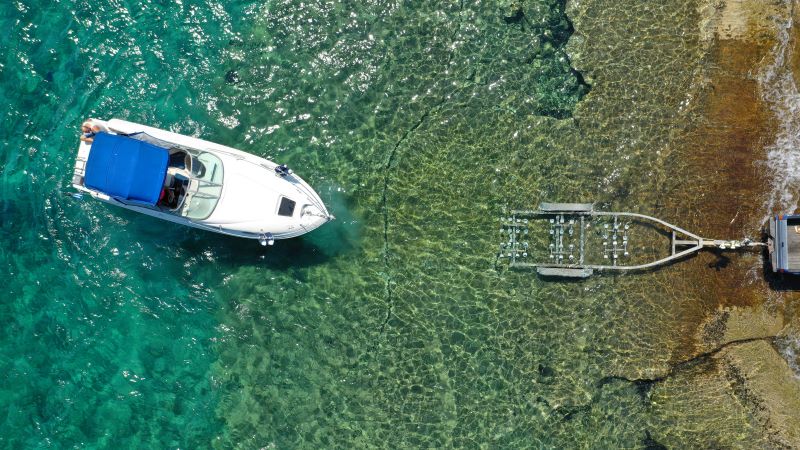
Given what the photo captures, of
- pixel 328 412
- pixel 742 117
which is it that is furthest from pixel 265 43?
pixel 742 117

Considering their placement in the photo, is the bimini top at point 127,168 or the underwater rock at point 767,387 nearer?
the bimini top at point 127,168

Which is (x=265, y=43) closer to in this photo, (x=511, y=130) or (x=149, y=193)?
(x=149, y=193)

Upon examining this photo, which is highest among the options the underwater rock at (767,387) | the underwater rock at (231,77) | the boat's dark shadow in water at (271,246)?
the underwater rock at (231,77)

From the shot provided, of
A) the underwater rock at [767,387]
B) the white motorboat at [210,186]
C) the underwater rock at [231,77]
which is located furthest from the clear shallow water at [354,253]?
the white motorboat at [210,186]

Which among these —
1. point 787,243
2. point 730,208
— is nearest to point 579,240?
point 730,208

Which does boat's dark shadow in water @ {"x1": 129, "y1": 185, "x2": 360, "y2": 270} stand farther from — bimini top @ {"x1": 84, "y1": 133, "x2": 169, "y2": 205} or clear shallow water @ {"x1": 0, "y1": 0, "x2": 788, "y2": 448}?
bimini top @ {"x1": 84, "y1": 133, "x2": 169, "y2": 205}

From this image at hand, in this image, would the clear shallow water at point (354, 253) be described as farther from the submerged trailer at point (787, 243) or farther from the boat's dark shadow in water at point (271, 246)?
the submerged trailer at point (787, 243)
